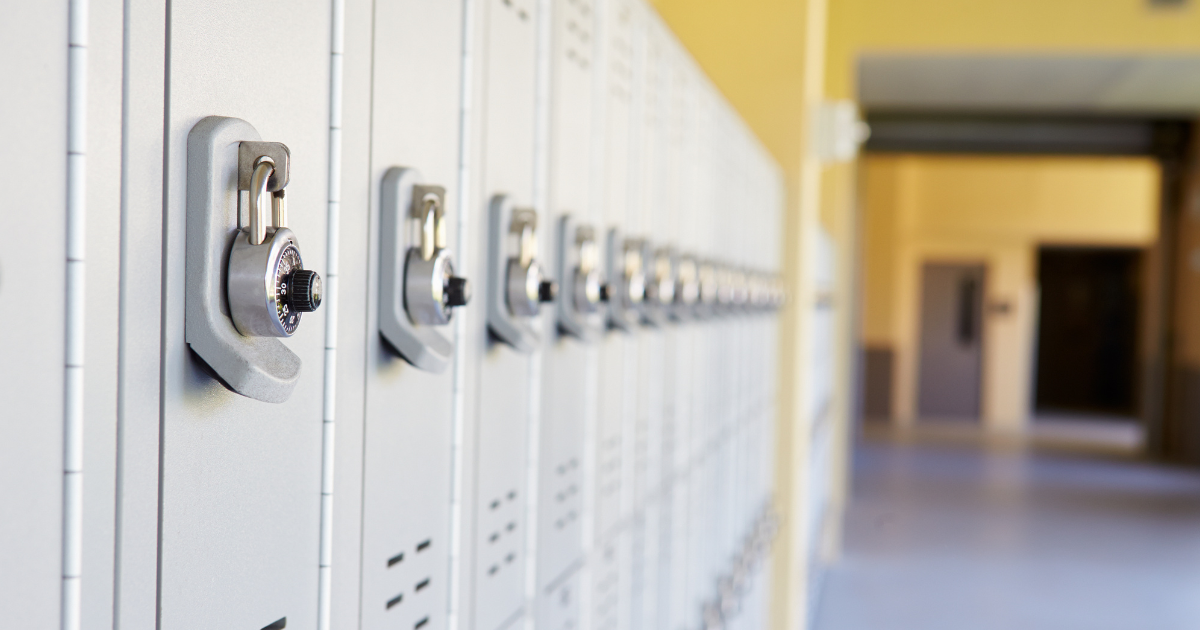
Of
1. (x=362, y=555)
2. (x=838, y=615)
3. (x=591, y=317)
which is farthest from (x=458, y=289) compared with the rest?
(x=838, y=615)

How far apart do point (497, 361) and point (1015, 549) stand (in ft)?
24.1

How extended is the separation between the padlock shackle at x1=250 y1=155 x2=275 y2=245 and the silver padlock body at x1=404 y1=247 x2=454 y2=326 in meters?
0.23

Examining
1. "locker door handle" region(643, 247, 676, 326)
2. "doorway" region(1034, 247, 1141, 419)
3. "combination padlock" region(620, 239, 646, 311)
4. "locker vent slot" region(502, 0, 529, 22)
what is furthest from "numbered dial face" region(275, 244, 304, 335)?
"doorway" region(1034, 247, 1141, 419)

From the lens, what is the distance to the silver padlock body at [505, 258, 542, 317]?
100 centimetres

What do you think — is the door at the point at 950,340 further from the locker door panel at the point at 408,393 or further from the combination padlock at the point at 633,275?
the locker door panel at the point at 408,393

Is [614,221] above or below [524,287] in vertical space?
above

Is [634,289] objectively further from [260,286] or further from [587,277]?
[260,286]

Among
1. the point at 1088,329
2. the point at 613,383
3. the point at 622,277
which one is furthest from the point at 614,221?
the point at 1088,329

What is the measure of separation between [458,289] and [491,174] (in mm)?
249

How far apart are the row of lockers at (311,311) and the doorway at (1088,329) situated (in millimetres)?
21223

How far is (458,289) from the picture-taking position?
2.51 feet

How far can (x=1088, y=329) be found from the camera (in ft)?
69.5

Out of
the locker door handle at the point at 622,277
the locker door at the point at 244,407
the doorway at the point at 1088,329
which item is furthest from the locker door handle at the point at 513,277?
the doorway at the point at 1088,329

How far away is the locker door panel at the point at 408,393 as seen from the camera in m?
0.75
